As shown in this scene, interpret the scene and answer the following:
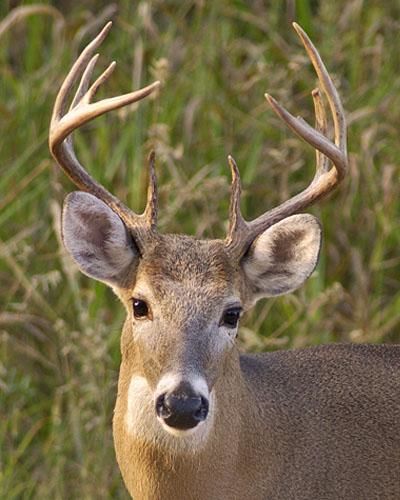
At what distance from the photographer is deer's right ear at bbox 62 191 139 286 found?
17.0ft

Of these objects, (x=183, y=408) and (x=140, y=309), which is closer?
(x=183, y=408)

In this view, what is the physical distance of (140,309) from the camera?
5.05 metres

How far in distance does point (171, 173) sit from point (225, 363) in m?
2.55

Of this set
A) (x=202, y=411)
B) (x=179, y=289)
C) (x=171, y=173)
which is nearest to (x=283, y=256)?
(x=179, y=289)

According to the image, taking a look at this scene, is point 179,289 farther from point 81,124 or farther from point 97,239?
point 81,124

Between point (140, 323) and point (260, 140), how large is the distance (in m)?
3.15

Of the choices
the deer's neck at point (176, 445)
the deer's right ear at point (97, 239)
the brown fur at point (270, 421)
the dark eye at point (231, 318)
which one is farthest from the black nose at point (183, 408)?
the deer's right ear at point (97, 239)

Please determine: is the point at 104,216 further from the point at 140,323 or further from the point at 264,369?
the point at 264,369

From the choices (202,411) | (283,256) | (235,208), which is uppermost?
(235,208)

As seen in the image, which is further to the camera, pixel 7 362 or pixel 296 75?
pixel 296 75

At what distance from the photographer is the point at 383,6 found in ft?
28.7

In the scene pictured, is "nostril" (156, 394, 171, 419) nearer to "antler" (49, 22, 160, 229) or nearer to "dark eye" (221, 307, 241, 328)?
"dark eye" (221, 307, 241, 328)

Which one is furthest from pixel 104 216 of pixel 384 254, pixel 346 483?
pixel 384 254

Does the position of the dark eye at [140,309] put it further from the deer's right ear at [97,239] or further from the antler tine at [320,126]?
the antler tine at [320,126]
